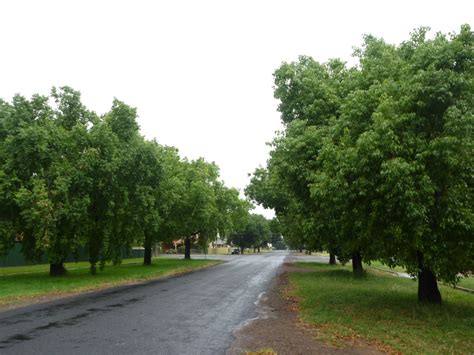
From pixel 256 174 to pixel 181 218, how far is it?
8.77 m

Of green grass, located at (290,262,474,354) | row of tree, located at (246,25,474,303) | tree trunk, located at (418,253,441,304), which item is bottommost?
green grass, located at (290,262,474,354)

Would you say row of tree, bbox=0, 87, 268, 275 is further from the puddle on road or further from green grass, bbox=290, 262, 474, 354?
green grass, bbox=290, 262, 474, 354

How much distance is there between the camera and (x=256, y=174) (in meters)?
40.1

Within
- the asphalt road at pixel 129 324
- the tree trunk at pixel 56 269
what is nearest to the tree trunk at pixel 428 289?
the asphalt road at pixel 129 324

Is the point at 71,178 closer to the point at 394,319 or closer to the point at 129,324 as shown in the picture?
the point at 129,324

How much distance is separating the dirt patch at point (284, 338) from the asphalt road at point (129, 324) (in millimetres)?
340

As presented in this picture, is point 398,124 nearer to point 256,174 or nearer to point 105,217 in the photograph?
point 105,217

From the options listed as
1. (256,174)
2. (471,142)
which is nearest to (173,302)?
(471,142)

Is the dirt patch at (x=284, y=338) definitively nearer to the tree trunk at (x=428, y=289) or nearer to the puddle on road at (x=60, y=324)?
the tree trunk at (x=428, y=289)

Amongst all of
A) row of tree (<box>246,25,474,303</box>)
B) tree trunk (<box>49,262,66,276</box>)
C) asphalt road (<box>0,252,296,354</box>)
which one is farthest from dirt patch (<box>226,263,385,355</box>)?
tree trunk (<box>49,262,66,276</box>)

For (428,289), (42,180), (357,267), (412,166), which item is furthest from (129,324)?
(357,267)

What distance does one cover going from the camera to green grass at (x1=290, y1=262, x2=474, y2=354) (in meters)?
9.45

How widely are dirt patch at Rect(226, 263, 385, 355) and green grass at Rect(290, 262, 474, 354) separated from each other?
37cm

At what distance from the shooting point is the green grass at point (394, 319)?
9.45m
